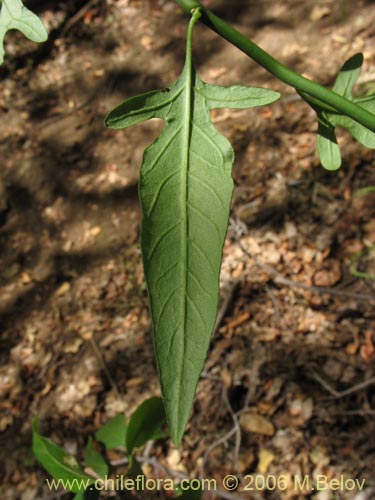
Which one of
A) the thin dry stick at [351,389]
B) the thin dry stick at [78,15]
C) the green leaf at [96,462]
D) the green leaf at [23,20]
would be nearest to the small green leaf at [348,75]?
the green leaf at [23,20]

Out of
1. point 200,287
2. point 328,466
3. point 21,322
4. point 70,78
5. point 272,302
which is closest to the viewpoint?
point 200,287

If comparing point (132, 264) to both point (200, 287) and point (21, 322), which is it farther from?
point (200, 287)

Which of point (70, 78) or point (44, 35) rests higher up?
point (44, 35)

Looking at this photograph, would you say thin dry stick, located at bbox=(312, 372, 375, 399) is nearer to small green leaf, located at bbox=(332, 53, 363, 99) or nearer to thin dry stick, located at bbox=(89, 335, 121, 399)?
thin dry stick, located at bbox=(89, 335, 121, 399)

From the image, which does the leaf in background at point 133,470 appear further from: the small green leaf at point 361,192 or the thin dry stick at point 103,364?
the small green leaf at point 361,192

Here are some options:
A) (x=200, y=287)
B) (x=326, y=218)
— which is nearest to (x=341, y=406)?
(x=326, y=218)

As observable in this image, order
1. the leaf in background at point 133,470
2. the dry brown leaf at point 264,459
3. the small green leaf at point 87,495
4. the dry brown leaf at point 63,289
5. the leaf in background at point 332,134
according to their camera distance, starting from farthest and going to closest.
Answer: the dry brown leaf at point 63,289 < the dry brown leaf at point 264,459 < the leaf in background at point 133,470 < the small green leaf at point 87,495 < the leaf in background at point 332,134
